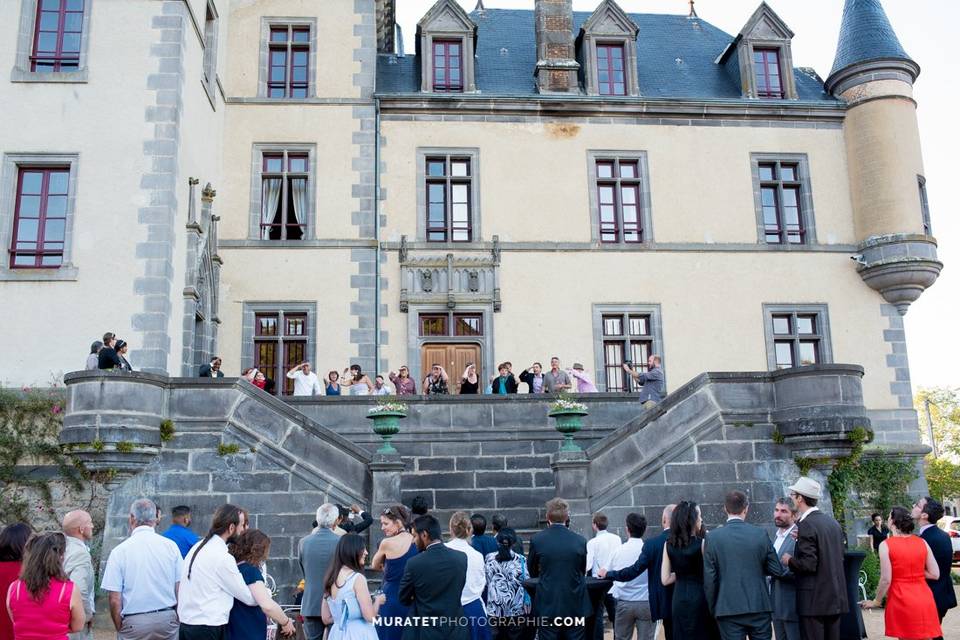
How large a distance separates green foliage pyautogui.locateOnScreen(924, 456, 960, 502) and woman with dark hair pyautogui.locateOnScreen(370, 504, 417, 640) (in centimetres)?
4107

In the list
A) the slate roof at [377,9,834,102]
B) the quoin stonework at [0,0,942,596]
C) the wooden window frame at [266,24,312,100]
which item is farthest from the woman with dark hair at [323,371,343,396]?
the slate roof at [377,9,834,102]

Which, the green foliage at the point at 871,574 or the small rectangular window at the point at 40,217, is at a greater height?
the small rectangular window at the point at 40,217

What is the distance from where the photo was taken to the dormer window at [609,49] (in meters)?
21.5

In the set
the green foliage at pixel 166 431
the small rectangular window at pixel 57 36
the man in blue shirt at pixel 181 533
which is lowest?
the man in blue shirt at pixel 181 533

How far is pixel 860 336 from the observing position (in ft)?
67.1

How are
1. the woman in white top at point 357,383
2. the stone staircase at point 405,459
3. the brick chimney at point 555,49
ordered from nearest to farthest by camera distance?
the stone staircase at point 405,459, the woman in white top at point 357,383, the brick chimney at point 555,49

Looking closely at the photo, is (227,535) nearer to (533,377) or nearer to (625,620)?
(625,620)

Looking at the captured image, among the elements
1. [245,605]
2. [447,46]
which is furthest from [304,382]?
[245,605]

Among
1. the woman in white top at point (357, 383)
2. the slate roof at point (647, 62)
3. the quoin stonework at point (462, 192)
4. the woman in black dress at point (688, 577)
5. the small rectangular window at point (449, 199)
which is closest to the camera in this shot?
the woman in black dress at point (688, 577)

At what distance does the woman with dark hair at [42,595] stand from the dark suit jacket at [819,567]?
505 centimetres

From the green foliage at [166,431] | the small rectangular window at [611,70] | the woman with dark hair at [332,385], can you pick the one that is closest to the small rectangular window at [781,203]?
the small rectangular window at [611,70]

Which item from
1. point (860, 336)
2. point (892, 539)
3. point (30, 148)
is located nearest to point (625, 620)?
point (892, 539)

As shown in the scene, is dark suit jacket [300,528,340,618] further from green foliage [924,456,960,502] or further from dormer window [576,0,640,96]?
green foliage [924,456,960,502]

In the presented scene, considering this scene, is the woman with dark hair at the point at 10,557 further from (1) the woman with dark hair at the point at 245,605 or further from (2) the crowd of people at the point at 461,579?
(1) the woman with dark hair at the point at 245,605
